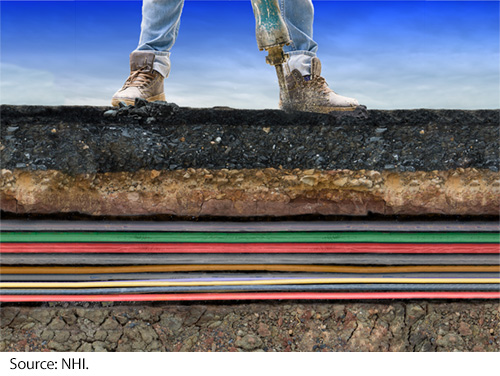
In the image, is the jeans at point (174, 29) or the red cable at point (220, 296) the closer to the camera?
the red cable at point (220, 296)

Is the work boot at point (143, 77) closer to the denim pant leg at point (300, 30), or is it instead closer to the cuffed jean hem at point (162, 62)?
the cuffed jean hem at point (162, 62)

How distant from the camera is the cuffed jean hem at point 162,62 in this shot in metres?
1.58

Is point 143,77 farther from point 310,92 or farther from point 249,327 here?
point 249,327

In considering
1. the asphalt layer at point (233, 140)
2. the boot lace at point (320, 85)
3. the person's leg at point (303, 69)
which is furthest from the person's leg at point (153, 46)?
the boot lace at point (320, 85)

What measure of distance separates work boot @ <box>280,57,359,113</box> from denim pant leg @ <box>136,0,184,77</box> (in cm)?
48

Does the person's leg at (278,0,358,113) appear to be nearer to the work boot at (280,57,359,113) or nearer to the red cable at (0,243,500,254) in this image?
the work boot at (280,57,359,113)

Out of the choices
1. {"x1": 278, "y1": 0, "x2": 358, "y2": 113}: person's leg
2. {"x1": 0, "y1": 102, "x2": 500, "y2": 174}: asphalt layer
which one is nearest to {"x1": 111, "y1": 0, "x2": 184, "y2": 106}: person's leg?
{"x1": 0, "y1": 102, "x2": 500, "y2": 174}: asphalt layer

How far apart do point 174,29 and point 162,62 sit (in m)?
0.14

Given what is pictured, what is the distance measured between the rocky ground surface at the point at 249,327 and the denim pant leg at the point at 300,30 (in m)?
0.90

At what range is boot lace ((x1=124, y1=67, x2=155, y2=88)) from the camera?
154cm

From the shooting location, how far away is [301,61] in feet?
5.24

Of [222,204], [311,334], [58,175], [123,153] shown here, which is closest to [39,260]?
[58,175]

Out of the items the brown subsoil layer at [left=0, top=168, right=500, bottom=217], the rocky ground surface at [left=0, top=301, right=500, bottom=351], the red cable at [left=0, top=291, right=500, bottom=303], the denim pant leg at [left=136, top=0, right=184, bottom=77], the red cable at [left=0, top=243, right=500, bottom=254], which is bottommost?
the rocky ground surface at [left=0, top=301, right=500, bottom=351]

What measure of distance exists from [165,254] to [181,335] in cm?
23
